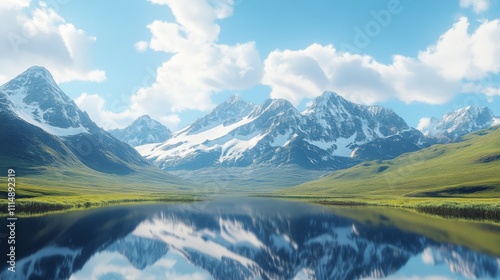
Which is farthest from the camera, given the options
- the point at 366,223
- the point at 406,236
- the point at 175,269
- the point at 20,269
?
the point at 366,223

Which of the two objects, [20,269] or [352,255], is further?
[352,255]

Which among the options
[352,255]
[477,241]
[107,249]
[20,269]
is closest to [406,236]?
[477,241]

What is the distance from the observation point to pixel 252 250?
61.1 metres

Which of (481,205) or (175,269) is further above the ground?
(481,205)

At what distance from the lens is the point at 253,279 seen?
42531 millimetres

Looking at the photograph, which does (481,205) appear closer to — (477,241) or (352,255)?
(477,241)

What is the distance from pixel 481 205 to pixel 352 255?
65778 mm

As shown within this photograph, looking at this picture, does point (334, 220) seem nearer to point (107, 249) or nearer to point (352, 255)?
point (352, 255)

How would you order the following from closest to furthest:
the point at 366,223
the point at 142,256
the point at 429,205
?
the point at 142,256 → the point at 366,223 → the point at 429,205

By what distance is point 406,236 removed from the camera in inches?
2712

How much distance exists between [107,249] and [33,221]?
29228 millimetres

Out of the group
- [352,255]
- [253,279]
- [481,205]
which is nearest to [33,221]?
[253,279]

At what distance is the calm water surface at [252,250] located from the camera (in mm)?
44656

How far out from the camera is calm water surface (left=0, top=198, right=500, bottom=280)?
1758 inches
